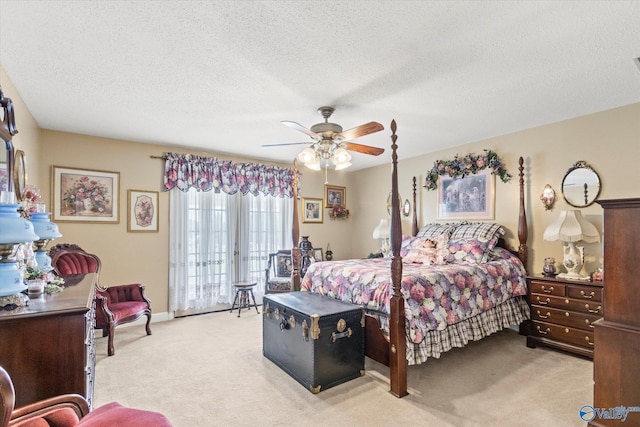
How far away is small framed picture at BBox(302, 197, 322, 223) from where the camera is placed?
6094 mm

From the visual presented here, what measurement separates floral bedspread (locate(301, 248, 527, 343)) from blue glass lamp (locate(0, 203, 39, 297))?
240cm

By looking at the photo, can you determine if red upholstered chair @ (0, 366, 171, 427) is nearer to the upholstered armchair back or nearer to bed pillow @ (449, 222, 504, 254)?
the upholstered armchair back

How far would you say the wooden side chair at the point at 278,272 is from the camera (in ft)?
16.5

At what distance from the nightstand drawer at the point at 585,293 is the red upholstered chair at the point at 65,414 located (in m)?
3.79

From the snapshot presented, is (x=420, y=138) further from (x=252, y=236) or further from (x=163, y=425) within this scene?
(x=163, y=425)

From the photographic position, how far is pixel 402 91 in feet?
9.47

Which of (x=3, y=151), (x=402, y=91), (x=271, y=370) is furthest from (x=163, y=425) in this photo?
(x=402, y=91)

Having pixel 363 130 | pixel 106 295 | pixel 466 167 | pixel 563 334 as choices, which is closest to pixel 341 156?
pixel 363 130

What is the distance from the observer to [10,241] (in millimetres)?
1513

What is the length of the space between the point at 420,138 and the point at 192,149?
340 cm

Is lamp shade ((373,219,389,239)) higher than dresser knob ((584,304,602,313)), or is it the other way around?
lamp shade ((373,219,389,239))

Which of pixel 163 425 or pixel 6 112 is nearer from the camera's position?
pixel 163 425

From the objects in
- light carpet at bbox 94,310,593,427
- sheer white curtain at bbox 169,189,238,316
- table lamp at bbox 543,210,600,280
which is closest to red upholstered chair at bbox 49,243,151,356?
light carpet at bbox 94,310,593,427
